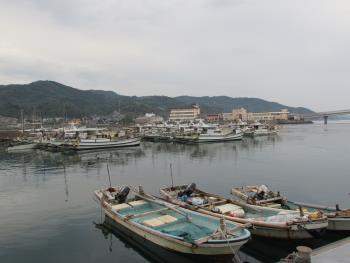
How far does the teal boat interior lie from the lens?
12.7 metres

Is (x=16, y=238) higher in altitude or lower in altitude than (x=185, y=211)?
lower

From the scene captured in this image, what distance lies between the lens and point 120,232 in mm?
16719

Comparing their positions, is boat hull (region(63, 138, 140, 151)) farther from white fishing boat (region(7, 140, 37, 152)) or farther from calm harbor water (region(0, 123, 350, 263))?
white fishing boat (region(7, 140, 37, 152))

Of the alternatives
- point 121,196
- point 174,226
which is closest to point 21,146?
point 121,196

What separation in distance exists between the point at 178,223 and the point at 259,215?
4.02 m

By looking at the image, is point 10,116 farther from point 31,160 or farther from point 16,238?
point 16,238

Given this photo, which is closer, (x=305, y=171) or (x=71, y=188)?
(x=71, y=188)

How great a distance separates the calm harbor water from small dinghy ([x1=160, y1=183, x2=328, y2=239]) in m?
0.88

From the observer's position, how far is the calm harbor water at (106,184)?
14422mm

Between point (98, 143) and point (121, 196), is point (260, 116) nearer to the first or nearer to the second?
point (98, 143)

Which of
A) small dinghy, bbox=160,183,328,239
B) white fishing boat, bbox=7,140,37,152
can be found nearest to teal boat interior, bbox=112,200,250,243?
small dinghy, bbox=160,183,328,239

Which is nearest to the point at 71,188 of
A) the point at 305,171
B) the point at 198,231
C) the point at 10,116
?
the point at 198,231

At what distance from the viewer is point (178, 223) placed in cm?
1495

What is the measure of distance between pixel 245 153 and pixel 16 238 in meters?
37.8
